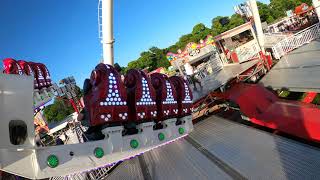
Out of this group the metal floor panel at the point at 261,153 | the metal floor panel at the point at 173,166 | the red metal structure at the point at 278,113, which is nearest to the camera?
the metal floor panel at the point at 261,153

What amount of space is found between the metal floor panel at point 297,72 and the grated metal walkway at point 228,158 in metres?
2.73

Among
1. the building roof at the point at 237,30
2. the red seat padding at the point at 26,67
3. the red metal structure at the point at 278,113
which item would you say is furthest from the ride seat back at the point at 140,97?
the building roof at the point at 237,30

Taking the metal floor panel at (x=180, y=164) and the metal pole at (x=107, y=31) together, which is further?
the metal pole at (x=107, y=31)

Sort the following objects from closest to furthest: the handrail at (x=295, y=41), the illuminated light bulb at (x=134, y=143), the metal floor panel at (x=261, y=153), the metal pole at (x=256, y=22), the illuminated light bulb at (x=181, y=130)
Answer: the illuminated light bulb at (x=134, y=143) → the metal floor panel at (x=261, y=153) → the illuminated light bulb at (x=181, y=130) → the handrail at (x=295, y=41) → the metal pole at (x=256, y=22)

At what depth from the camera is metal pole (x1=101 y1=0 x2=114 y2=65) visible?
7.09m

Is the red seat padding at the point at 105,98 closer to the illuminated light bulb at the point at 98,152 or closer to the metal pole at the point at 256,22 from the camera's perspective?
the illuminated light bulb at the point at 98,152

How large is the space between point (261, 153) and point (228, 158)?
77 centimetres

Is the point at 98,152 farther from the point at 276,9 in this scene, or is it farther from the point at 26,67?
the point at 276,9

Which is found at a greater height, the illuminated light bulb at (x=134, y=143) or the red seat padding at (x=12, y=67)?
the red seat padding at (x=12, y=67)

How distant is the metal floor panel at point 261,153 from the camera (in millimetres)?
5578

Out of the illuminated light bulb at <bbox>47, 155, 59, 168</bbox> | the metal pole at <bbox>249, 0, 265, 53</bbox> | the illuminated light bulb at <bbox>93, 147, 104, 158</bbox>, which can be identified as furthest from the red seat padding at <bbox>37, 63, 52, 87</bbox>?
the illuminated light bulb at <bbox>47, 155, 59, 168</bbox>

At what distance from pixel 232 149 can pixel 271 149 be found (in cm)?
110

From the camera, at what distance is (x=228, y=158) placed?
7.13 m

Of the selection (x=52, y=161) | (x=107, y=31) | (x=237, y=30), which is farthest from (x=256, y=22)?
(x=52, y=161)
